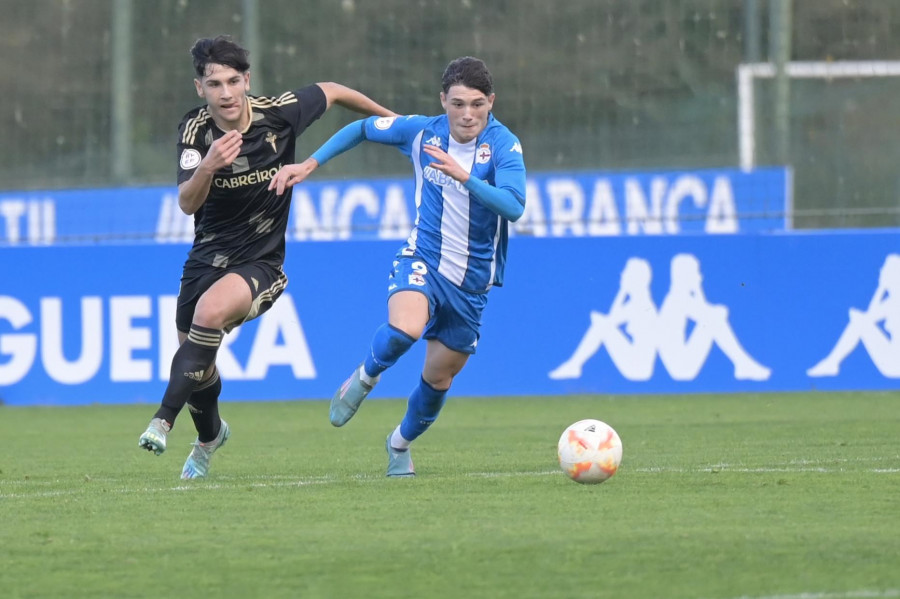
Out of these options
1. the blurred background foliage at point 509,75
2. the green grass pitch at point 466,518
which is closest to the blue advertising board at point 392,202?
the blurred background foliage at point 509,75

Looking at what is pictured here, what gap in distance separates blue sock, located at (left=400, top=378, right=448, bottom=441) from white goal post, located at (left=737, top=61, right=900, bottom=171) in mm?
8490

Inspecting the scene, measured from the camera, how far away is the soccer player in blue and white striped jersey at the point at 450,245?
289 inches

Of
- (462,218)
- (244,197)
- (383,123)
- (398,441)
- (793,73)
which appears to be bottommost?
(398,441)

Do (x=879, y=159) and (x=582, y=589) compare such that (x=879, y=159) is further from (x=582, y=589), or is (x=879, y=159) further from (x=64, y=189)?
(x=582, y=589)

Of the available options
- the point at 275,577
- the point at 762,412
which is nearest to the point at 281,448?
the point at 762,412

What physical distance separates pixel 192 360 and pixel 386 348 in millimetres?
875

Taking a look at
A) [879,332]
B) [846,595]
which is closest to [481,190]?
[846,595]

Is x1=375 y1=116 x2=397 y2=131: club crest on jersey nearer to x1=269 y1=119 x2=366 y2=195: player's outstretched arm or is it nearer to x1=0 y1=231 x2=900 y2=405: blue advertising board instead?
x1=269 y1=119 x2=366 y2=195: player's outstretched arm

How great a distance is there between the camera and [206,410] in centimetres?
755

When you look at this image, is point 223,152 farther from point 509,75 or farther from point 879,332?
point 509,75

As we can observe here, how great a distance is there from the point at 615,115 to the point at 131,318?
5345 millimetres

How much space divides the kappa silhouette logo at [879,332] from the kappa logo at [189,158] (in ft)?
23.1

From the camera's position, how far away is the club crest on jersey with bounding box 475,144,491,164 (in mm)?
7480

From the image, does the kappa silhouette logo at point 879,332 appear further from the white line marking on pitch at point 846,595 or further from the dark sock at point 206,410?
the white line marking on pitch at point 846,595
